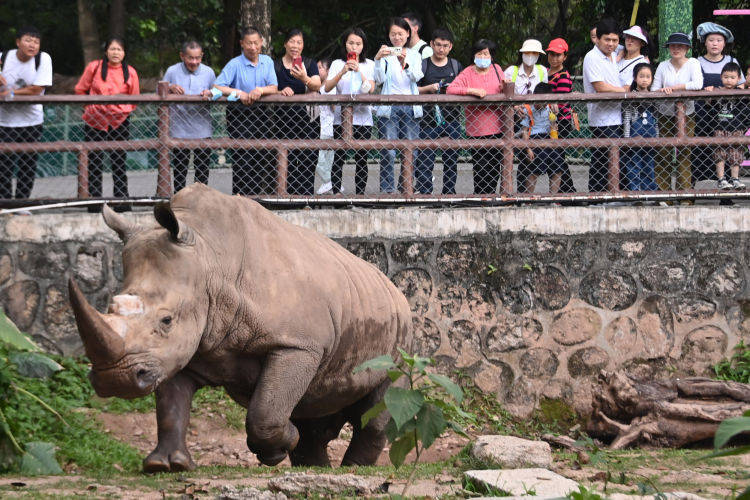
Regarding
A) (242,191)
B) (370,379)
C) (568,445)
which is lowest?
(568,445)

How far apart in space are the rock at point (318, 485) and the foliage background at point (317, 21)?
12.1 m

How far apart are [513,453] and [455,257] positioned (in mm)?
3774

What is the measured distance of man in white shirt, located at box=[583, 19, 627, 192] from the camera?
35.4 feet

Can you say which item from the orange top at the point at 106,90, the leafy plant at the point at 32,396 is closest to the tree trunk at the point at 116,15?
the orange top at the point at 106,90

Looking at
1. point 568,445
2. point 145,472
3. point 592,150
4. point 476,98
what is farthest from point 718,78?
point 145,472

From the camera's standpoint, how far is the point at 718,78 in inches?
448

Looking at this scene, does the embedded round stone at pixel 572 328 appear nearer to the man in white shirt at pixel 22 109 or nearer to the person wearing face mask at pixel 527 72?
the person wearing face mask at pixel 527 72

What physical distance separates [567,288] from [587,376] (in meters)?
0.83

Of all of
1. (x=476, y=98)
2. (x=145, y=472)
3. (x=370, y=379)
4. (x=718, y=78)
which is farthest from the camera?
(x=718, y=78)

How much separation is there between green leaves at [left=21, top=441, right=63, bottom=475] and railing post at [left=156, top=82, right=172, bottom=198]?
3513 mm

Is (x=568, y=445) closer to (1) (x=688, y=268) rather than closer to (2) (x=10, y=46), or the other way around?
(1) (x=688, y=268)

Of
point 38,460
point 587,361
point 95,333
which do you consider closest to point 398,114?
point 587,361

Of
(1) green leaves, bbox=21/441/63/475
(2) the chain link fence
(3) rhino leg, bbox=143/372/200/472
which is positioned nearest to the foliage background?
(2) the chain link fence

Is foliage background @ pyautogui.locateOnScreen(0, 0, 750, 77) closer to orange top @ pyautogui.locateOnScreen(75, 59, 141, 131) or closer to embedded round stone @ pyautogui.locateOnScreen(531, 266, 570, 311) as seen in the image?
orange top @ pyautogui.locateOnScreen(75, 59, 141, 131)
